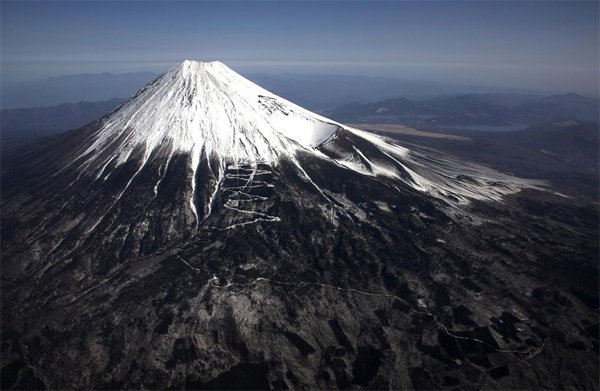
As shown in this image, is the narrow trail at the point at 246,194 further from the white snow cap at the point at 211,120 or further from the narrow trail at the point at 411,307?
the narrow trail at the point at 411,307

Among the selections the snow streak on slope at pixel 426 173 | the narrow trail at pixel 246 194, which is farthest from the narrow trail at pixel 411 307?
the snow streak on slope at pixel 426 173

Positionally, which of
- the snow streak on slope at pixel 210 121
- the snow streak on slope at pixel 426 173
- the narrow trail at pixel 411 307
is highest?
the snow streak on slope at pixel 210 121

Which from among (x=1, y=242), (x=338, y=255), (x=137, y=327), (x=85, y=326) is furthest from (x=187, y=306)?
(x=1, y=242)

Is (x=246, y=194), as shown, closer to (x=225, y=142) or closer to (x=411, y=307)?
(x=225, y=142)

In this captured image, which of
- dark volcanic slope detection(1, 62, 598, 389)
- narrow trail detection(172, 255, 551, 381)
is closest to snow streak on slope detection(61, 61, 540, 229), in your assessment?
dark volcanic slope detection(1, 62, 598, 389)

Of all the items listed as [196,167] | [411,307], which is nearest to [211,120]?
[196,167]

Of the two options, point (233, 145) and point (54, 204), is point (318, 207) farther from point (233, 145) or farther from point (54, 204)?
point (54, 204)
